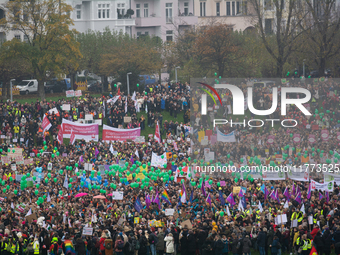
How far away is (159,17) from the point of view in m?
80.4

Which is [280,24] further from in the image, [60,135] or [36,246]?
[36,246]

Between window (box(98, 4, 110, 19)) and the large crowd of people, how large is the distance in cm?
3976

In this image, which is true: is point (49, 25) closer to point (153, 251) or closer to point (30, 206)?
point (30, 206)

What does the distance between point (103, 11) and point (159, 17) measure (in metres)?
8.10

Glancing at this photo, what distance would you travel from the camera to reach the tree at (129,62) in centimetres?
5325

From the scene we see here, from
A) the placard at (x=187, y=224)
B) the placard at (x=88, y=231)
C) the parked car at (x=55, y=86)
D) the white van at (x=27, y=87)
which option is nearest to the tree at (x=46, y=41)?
the white van at (x=27, y=87)

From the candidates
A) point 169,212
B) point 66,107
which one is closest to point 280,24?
point 66,107

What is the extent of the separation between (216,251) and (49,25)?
35.5 metres

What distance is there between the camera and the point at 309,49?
51.9 m

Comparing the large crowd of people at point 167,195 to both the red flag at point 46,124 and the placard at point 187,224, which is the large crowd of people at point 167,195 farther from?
the red flag at point 46,124

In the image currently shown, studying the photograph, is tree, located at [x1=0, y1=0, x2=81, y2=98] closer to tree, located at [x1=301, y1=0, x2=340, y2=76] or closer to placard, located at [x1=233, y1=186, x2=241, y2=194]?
tree, located at [x1=301, y1=0, x2=340, y2=76]

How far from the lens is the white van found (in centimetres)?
5550

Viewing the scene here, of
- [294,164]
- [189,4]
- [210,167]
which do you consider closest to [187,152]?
[210,167]

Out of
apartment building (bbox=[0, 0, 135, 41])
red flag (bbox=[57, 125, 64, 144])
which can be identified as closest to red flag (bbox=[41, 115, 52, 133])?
red flag (bbox=[57, 125, 64, 144])
